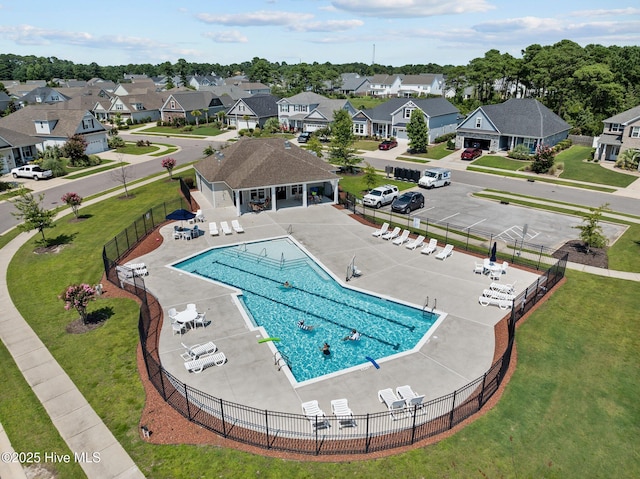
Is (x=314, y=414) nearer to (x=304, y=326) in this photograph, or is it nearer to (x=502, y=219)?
(x=304, y=326)

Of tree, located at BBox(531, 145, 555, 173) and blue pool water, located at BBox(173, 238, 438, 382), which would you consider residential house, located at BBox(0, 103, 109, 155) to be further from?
tree, located at BBox(531, 145, 555, 173)

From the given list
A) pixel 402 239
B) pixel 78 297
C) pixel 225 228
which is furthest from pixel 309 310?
pixel 225 228

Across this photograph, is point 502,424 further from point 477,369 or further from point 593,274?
point 593,274

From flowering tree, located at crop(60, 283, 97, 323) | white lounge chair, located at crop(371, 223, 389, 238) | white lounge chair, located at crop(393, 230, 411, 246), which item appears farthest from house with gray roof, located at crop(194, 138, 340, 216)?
flowering tree, located at crop(60, 283, 97, 323)

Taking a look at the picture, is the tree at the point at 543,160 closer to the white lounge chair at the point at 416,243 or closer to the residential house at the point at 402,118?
the residential house at the point at 402,118

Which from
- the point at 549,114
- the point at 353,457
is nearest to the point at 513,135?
the point at 549,114

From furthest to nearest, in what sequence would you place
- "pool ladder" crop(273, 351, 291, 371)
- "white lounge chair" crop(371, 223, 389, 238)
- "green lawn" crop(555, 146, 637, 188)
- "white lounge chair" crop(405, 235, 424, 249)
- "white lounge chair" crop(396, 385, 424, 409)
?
1. "green lawn" crop(555, 146, 637, 188)
2. "white lounge chair" crop(371, 223, 389, 238)
3. "white lounge chair" crop(405, 235, 424, 249)
4. "pool ladder" crop(273, 351, 291, 371)
5. "white lounge chair" crop(396, 385, 424, 409)
